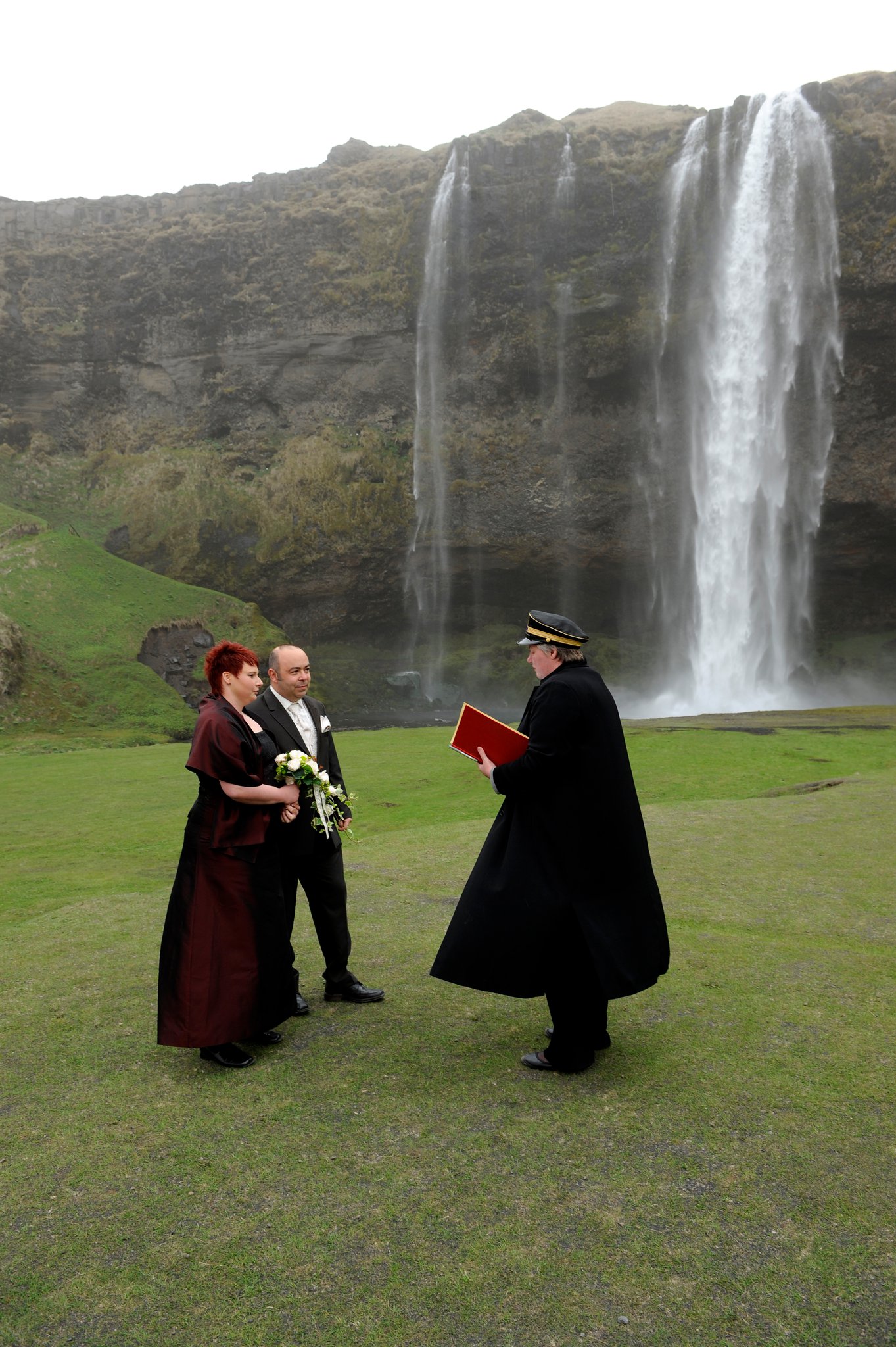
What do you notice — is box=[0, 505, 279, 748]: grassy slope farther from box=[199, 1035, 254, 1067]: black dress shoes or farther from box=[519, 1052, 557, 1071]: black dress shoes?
box=[519, 1052, 557, 1071]: black dress shoes

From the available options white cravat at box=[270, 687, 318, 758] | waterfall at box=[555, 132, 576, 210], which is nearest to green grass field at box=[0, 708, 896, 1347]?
white cravat at box=[270, 687, 318, 758]

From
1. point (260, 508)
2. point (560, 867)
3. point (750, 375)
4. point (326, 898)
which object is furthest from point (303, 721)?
point (260, 508)

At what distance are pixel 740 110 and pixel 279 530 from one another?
1152 inches

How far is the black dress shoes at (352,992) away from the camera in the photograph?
631cm

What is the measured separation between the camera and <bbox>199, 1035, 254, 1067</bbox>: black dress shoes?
535cm

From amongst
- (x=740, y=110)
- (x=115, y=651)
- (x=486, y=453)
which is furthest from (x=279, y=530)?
(x=740, y=110)

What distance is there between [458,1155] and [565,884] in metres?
1.54

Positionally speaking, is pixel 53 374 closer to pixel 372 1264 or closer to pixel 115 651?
pixel 115 651

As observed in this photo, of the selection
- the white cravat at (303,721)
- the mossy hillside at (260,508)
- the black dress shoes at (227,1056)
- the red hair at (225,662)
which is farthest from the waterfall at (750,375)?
the black dress shoes at (227,1056)

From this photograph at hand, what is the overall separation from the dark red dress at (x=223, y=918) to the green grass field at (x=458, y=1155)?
304 mm

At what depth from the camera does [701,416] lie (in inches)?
1778

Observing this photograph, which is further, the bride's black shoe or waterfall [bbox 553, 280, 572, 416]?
waterfall [bbox 553, 280, 572, 416]

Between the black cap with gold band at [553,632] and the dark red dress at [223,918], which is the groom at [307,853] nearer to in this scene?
the dark red dress at [223,918]

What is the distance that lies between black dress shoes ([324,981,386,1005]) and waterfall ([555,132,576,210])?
48.5 metres
